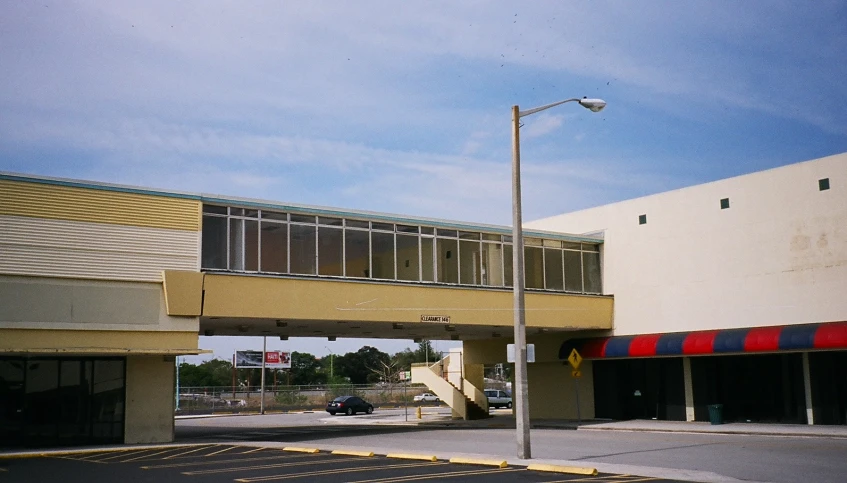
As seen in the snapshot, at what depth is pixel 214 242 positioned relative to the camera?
30516mm

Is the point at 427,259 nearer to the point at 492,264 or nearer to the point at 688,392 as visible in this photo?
the point at 492,264

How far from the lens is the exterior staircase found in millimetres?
46688

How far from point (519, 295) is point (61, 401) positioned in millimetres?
16321

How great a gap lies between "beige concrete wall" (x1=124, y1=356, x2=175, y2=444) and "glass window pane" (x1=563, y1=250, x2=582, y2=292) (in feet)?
61.2

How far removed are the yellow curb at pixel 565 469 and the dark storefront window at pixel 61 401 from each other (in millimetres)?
15839

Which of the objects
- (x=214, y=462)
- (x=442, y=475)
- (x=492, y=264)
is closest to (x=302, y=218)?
(x=492, y=264)

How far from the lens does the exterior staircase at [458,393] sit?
46.7 meters

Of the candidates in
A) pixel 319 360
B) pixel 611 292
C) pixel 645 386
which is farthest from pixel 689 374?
pixel 319 360

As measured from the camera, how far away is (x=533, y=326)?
37.6 metres

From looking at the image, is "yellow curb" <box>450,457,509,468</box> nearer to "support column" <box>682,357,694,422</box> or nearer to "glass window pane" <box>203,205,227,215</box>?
"glass window pane" <box>203,205,227,215</box>

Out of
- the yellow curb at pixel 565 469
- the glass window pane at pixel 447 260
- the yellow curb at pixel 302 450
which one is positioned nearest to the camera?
the yellow curb at pixel 565 469

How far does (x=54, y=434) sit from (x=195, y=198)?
8.86m

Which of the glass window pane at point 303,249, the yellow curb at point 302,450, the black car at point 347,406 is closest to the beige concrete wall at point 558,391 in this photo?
the glass window pane at point 303,249

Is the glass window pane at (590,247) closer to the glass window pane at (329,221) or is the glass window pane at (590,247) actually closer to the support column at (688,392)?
the support column at (688,392)
